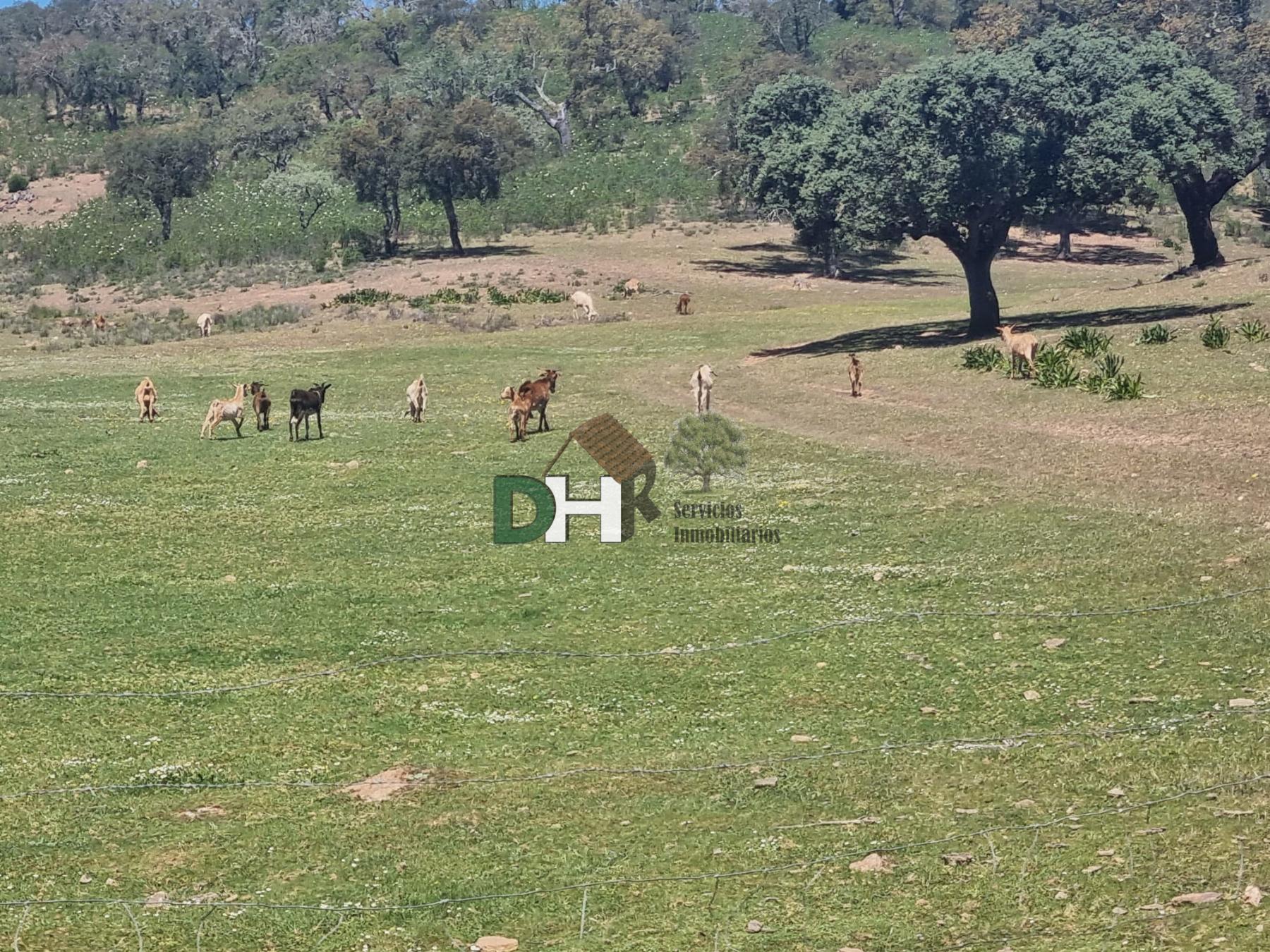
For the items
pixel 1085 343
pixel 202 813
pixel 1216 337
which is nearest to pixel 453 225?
pixel 1085 343

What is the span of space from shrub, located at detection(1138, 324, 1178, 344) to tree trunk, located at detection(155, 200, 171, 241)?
72740mm

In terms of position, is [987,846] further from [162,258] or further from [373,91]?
[373,91]

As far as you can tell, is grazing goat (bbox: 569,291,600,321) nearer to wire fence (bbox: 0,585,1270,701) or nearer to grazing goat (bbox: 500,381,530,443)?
grazing goat (bbox: 500,381,530,443)

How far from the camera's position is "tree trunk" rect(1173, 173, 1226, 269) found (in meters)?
59.1

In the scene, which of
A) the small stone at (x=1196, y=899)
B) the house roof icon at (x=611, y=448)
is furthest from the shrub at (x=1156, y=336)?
the small stone at (x=1196, y=899)

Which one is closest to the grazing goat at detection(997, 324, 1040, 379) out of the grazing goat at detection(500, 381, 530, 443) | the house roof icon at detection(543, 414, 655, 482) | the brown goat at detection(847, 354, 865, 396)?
the brown goat at detection(847, 354, 865, 396)

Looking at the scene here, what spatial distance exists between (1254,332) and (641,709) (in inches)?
1089

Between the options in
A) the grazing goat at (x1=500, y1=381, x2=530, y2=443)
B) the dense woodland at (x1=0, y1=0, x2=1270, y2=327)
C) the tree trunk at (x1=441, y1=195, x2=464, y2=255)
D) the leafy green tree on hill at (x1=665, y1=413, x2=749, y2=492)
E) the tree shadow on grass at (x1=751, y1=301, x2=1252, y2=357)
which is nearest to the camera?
the leafy green tree on hill at (x1=665, y1=413, x2=749, y2=492)

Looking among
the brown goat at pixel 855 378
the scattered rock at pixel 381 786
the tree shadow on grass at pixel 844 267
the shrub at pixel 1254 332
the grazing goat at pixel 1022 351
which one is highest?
the tree shadow on grass at pixel 844 267

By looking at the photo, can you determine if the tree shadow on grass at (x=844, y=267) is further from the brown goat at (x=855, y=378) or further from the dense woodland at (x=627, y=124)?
the brown goat at (x=855, y=378)

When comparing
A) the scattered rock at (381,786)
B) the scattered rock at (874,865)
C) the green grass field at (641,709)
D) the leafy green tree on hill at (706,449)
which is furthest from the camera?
the leafy green tree on hill at (706,449)

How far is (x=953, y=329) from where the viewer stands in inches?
2020

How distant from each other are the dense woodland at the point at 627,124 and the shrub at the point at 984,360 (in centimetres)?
546

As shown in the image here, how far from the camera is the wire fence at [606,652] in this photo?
17234mm
